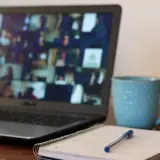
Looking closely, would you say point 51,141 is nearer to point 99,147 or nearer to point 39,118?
point 99,147

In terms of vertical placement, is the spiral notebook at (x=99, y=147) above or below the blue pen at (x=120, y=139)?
below

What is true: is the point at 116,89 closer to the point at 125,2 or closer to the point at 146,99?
the point at 146,99

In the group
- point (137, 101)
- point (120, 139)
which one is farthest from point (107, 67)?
point (120, 139)

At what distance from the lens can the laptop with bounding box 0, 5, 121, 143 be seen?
2.65ft

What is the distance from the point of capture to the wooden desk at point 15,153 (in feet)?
1.92

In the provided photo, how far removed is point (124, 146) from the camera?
0.56m

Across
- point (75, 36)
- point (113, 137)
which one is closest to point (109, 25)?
point (75, 36)

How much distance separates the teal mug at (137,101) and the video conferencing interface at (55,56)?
0.22 feet

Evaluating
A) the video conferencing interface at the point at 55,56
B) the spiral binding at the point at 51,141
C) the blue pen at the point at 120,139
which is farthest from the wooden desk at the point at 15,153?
the video conferencing interface at the point at 55,56

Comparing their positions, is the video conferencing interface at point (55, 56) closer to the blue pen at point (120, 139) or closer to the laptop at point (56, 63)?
the laptop at point (56, 63)

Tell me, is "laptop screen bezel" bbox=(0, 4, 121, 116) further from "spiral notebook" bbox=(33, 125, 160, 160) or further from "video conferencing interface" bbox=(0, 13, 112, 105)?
"spiral notebook" bbox=(33, 125, 160, 160)

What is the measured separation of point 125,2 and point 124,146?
0.51 metres

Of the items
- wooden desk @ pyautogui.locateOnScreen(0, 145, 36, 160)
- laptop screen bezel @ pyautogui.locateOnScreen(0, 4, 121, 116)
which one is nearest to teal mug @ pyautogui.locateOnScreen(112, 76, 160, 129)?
laptop screen bezel @ pyautogui.locateOnScreen(0, 4, 121, 116)

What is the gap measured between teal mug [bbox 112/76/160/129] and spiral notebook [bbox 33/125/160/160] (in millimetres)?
69
